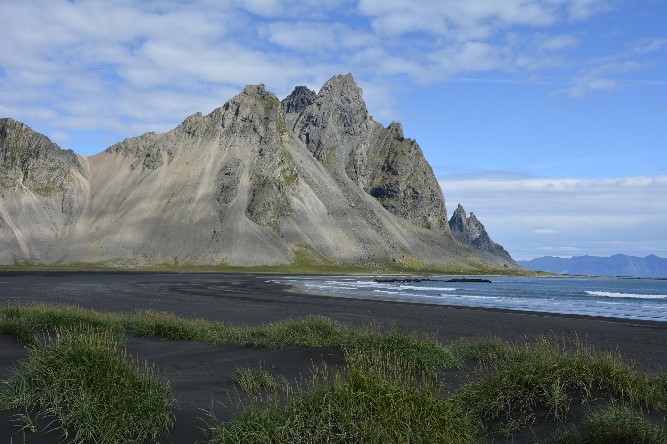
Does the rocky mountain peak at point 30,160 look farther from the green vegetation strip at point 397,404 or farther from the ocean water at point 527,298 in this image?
the green vegetation strip at point 397,404

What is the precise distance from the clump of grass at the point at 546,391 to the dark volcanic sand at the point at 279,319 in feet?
16.6

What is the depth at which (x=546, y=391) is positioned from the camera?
11.7 meters

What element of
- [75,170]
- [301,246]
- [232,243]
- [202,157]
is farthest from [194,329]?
[75,170]

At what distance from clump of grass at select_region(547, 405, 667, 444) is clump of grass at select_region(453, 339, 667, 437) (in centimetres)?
84

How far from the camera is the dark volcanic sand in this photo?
15.0m

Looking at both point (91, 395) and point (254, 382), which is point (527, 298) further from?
point (91, 395)

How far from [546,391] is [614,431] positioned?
1.76 metres

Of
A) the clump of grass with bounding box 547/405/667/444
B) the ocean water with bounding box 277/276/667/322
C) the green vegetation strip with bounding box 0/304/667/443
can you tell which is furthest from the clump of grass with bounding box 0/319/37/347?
the ocean water with bounding box 277/276/667/322

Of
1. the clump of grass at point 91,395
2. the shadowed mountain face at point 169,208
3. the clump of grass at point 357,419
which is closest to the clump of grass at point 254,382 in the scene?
the clump of grass at point 91,395

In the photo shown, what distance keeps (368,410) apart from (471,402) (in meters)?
3.48

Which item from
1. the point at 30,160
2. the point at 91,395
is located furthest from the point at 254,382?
the point at 30,160

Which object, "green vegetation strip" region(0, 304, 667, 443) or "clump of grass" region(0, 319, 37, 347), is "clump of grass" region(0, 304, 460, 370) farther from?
"green vegetation strip" region(0, 304, 667, 443)

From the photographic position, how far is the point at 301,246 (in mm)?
181750

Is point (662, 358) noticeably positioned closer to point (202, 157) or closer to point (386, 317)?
point (386, 317)
